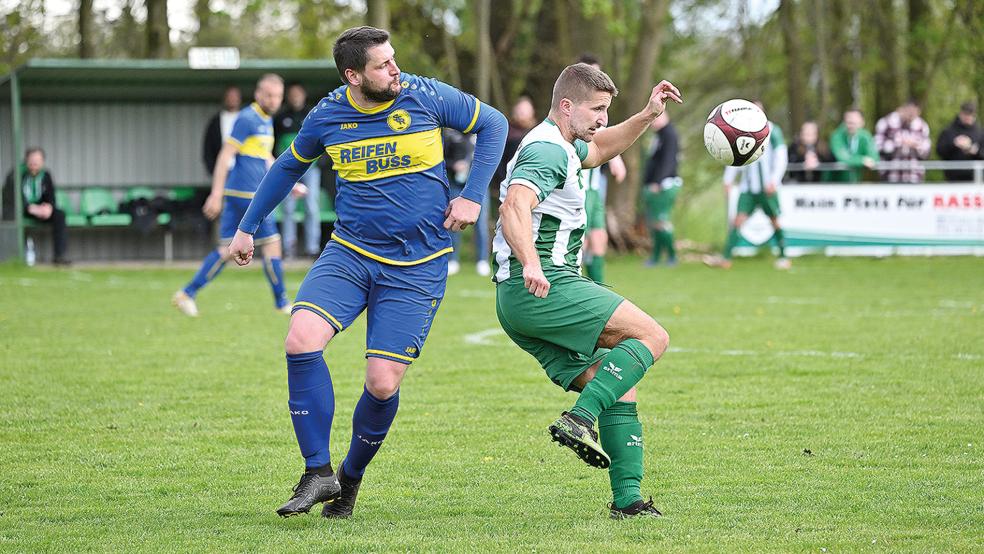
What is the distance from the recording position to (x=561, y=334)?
17.1 feet

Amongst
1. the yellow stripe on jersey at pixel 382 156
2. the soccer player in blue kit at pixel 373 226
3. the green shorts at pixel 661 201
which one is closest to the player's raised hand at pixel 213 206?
the soccer player in blue kit at pixel 373 226

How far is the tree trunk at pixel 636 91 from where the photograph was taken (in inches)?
890

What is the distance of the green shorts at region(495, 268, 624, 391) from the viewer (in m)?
5.20

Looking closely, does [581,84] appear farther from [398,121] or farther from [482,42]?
[482,42]

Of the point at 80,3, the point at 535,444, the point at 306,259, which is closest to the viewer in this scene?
the point at 535,444

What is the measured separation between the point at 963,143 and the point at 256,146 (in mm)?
12325

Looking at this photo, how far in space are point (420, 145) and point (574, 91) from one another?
670mm

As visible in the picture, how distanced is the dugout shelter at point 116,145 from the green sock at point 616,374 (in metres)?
16.6

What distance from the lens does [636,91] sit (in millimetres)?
22969

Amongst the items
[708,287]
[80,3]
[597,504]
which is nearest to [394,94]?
[597,504]

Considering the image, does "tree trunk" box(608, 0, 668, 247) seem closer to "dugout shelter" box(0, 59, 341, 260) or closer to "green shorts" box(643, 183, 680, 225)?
"green shorts" box(643, 183, 680, 225)

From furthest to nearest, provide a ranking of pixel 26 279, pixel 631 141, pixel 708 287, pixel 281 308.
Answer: pixel 26 279, pixel 708 287, pixel 281 308, pixel 631 141

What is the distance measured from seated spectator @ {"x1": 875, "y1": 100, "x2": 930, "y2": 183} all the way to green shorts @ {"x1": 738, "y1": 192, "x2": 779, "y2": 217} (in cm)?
283

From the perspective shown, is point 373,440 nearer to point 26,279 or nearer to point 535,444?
point 535,444
